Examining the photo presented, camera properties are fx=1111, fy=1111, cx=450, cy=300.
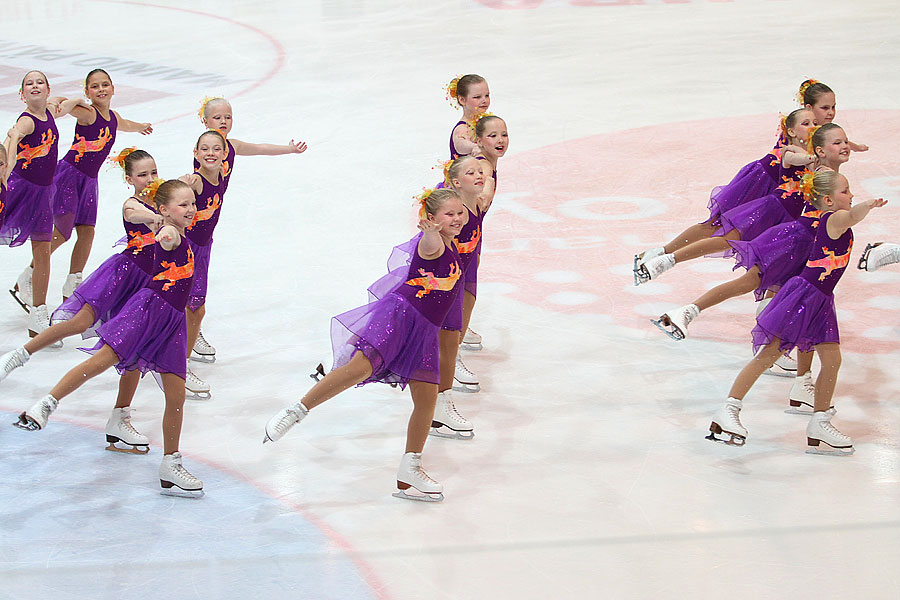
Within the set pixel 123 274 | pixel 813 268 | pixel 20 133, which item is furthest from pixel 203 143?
pixel 813 268

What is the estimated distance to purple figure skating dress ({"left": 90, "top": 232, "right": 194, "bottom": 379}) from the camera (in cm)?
468

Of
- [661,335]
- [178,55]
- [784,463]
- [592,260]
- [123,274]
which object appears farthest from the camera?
[178,55]

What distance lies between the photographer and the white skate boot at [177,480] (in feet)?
15.2

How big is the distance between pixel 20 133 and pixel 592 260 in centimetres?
361

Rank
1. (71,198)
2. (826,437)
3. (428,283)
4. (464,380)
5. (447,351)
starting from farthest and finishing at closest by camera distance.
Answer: (71,198), (464,380), (447,351), (826,437), (428,283)

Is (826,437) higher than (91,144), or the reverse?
(91,144)

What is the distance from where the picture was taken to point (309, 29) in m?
14.9

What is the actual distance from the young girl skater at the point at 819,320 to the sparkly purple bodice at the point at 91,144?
3.92 m

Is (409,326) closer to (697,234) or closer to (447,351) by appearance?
(447,351)

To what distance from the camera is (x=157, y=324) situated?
4703 millimetres

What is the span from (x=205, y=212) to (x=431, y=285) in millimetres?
1534

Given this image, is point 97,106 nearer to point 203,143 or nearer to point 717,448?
point 203,143

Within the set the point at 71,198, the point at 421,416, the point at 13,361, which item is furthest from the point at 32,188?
the point at 421,416

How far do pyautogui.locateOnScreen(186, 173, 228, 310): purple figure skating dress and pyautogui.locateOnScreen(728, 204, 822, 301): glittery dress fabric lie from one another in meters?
2.72
